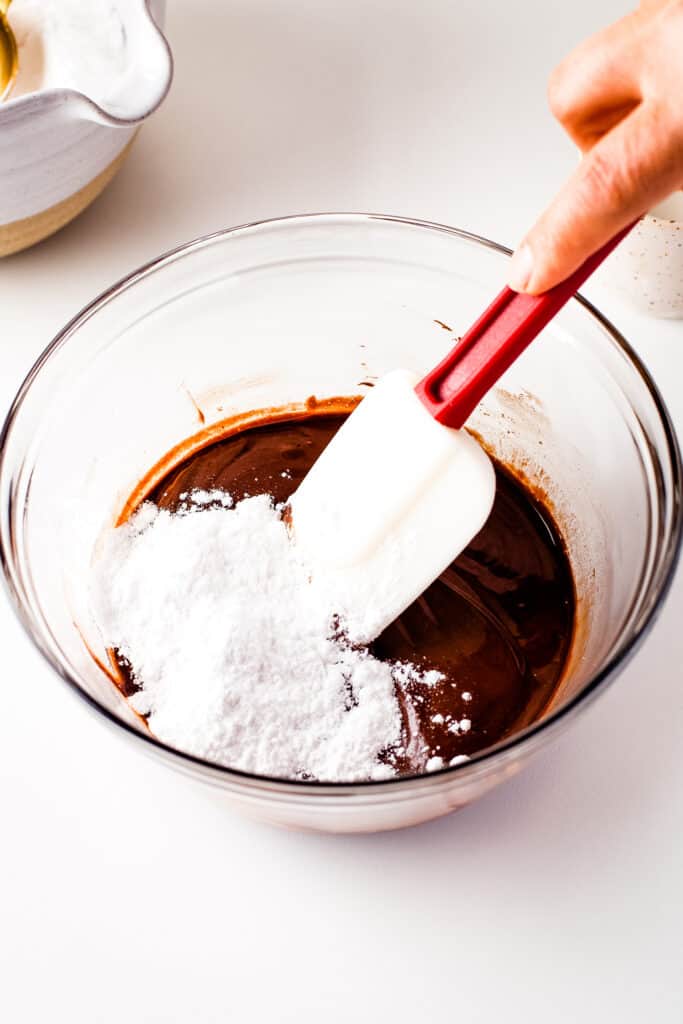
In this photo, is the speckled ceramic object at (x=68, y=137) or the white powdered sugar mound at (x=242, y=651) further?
the speckled ceramic object at (x=68, y=137)

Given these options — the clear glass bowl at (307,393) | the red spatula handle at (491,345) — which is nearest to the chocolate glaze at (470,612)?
the clear glass bowl at (307,393)

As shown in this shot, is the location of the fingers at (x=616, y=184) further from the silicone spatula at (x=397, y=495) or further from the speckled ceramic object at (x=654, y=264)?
the speckled ceramic object at (x=654, y=264)

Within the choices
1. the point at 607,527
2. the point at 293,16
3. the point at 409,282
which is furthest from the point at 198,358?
the point at 293,16

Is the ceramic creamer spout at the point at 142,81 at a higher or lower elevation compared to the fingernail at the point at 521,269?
higher

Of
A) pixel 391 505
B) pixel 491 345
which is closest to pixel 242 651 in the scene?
pixel 391 505

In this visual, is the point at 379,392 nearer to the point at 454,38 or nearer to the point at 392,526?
the point at 392,526

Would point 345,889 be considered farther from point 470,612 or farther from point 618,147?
point 618,147
